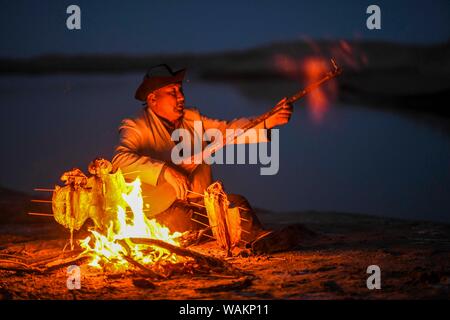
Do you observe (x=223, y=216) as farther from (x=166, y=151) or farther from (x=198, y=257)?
(x=166, y=151)

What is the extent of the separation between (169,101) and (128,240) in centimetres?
177

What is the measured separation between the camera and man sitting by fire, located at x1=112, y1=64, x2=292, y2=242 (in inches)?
275

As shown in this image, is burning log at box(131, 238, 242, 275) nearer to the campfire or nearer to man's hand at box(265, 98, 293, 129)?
the campfire

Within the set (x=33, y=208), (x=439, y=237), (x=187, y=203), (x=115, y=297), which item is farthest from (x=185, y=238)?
(x=33, y=208)

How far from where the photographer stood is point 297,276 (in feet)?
18.2

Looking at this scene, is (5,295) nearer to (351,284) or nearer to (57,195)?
(57,195)

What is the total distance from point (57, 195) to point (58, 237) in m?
1.62

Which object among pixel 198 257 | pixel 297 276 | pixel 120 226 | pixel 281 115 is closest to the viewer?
pixel 297 276

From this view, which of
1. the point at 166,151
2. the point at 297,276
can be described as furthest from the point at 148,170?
the point at 297,276

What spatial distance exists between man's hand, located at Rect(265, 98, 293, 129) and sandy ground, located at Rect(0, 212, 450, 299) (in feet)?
3.80

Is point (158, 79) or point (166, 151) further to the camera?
point (166, 151)

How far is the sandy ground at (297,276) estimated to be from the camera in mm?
5086

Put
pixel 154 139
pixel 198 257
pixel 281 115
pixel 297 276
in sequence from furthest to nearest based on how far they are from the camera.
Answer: pixel 154 139, pixel 281 115, pixel 198 257, pixel 297 276
